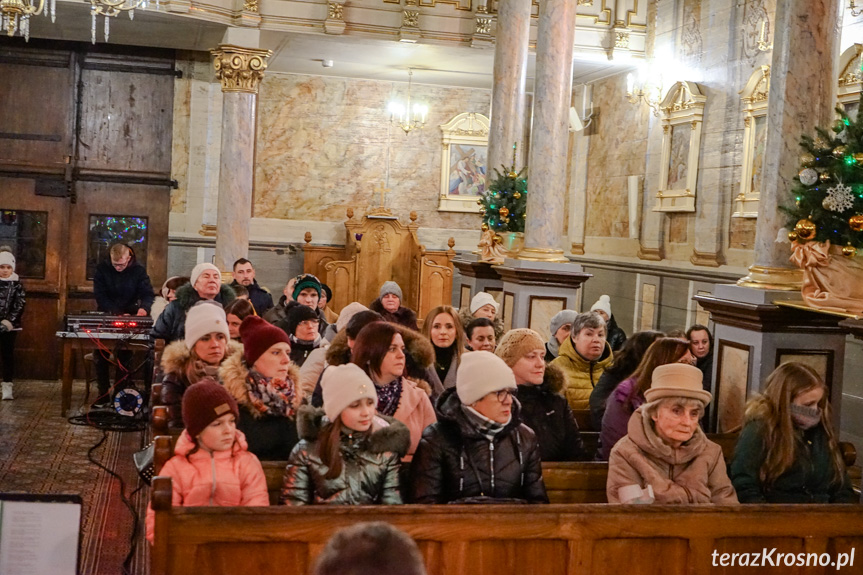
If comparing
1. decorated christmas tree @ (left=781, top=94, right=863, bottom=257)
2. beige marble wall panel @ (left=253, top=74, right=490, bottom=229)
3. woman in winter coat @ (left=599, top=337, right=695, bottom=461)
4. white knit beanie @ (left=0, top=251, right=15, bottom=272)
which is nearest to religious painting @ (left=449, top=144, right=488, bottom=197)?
beige marble wall panel @ (left=253, top=74, right=490, bottom=229)

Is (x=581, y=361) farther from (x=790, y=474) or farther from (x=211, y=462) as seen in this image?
(x=211, y=462)

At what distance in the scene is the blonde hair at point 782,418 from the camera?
431 cm

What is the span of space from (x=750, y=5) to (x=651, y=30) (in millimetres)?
2335

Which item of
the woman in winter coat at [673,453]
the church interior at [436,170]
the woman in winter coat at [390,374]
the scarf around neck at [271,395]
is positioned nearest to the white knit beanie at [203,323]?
the scarf around neck at [271,395]

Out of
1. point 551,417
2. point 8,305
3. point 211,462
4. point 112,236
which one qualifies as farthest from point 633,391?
point 112,236

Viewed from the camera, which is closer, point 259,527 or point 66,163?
point 259,527

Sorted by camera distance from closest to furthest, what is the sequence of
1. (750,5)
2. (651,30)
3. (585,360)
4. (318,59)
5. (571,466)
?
(571,466) → (585,360) → (750,5) → (651,30) → (318,59)

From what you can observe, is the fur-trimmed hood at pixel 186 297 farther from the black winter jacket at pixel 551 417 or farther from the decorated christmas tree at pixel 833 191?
the decorated christmas tree at pixel 833 191

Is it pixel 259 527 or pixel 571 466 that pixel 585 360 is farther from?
pixel 259 527

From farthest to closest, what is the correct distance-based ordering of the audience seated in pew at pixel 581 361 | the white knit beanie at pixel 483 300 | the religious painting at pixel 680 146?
the religious painting at pixel 680 146
the white knit beanie at pixel 483 300
the audience seated in pew at pixel 581 361

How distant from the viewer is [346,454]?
3789 millimetres

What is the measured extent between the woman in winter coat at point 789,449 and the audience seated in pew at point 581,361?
64.2 inches

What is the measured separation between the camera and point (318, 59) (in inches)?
563

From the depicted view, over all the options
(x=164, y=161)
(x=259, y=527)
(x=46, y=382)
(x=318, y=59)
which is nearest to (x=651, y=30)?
(x=318, y=59)
